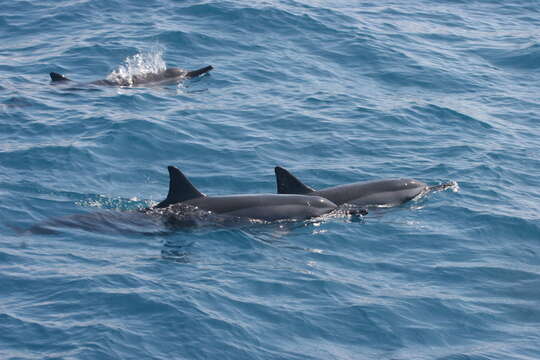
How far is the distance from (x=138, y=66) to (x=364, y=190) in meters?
→ 10.3

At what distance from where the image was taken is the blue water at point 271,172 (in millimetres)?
11359

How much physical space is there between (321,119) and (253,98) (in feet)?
7.61

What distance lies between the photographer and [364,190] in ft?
54.5

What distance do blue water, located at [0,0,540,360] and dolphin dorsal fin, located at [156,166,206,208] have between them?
2.61 feet

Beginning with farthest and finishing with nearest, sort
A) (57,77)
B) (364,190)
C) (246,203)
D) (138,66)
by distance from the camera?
(138,66) < (57,77) < (364,190) < (246,203)

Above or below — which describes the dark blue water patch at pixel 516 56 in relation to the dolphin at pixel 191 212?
above

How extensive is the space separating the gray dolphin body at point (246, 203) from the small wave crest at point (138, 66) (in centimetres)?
887

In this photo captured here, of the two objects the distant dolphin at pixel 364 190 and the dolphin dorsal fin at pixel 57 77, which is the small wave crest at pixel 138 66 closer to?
the dolphin dorsal fin at pixel 57 77

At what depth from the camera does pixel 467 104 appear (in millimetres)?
22562

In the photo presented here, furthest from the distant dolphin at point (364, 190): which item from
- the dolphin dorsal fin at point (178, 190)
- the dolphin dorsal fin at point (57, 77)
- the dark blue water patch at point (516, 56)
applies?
the dark blue water patch at point (516, 56)

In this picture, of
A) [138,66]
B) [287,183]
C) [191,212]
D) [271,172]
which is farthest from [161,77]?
[191,212]

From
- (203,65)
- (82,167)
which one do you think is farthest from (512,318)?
(203,65)

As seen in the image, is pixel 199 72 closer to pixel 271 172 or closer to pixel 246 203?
pixel 271 172

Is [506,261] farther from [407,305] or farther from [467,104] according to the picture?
[467,104]
